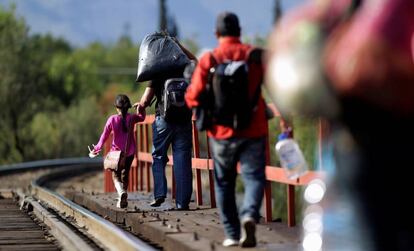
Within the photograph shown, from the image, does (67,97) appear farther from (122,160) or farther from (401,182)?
(401,182)

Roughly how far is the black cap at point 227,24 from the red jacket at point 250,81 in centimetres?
4

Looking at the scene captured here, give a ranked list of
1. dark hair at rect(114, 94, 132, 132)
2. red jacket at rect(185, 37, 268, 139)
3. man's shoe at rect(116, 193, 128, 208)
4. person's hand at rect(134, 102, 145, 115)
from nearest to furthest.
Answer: red jacket at rect(185, 37, 268, 139) < person's hand at rect(134, 102, 145, 115) < dark hair at rect(114, 94, 132, 132) < man's shoe at rect(116, 193, 128, 208)

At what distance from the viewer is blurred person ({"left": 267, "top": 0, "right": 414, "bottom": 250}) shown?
4645mm

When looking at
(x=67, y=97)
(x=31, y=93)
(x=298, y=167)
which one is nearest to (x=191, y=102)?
(x=298, y=167)

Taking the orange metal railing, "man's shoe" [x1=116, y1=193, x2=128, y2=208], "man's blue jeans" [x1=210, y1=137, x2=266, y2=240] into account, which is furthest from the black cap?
"man's shoe" [x1=116, y1=193, x2=128, y2=208]

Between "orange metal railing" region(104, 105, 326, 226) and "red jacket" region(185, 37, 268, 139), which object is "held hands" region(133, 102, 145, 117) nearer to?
"orange metal railing" region(104, 105, 326, 226)

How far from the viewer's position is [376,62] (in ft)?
15.1

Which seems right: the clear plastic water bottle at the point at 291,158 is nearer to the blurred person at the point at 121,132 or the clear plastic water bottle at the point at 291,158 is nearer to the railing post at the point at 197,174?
the blurred person at the point at 121,132

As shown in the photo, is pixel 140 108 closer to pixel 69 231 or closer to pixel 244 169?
pixel 69 231

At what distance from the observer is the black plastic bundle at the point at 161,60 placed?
12.0m

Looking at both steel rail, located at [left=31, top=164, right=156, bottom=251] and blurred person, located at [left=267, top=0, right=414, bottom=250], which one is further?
steel rail, located at [left=31, top=164, right=156, bottom=251]

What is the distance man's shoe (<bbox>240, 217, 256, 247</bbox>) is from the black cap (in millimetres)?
1272

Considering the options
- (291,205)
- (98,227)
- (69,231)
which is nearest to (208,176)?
(69,231)

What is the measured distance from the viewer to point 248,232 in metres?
7.61
